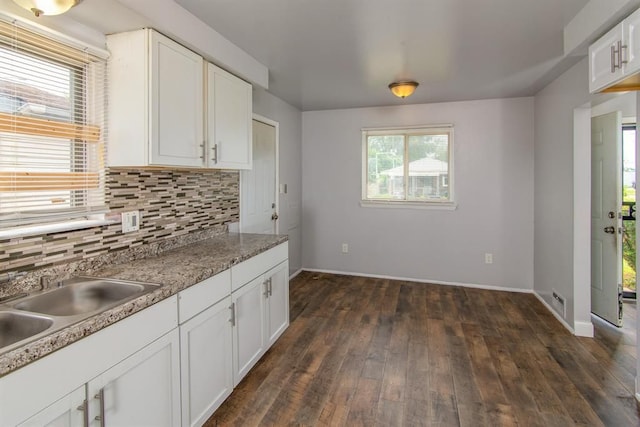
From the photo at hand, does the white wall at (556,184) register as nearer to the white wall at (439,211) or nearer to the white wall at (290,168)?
the white wall at (439,211)

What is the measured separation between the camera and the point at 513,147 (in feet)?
13.7

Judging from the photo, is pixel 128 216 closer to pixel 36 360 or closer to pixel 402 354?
pixel 36 360

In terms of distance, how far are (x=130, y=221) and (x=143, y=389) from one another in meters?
1.04

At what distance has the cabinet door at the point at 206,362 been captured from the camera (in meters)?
1.72

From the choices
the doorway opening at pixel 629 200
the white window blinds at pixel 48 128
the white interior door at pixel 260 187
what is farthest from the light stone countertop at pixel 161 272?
the doorway opening at pixel 629 200

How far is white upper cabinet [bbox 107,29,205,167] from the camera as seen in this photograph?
1876 millimetres

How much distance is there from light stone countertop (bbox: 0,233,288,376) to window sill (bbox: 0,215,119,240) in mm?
242

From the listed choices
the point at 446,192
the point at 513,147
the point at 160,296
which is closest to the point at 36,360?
the point at 160,296

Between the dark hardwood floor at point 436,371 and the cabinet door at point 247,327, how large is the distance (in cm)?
12

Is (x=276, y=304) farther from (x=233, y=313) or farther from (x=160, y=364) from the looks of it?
(x=160, y=364)

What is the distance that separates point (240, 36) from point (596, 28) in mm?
2207

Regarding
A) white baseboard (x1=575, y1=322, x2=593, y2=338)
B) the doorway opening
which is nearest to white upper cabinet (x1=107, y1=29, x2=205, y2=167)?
white baseboard (x1=575, y1=322, x2=593, y2=338)

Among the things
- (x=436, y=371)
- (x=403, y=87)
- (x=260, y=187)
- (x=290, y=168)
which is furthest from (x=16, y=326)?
(x=290, y=168)

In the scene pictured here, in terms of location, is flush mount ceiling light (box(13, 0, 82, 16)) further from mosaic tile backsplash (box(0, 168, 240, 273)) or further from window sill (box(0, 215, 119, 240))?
window sill (box(0, 215, 119, 240))
